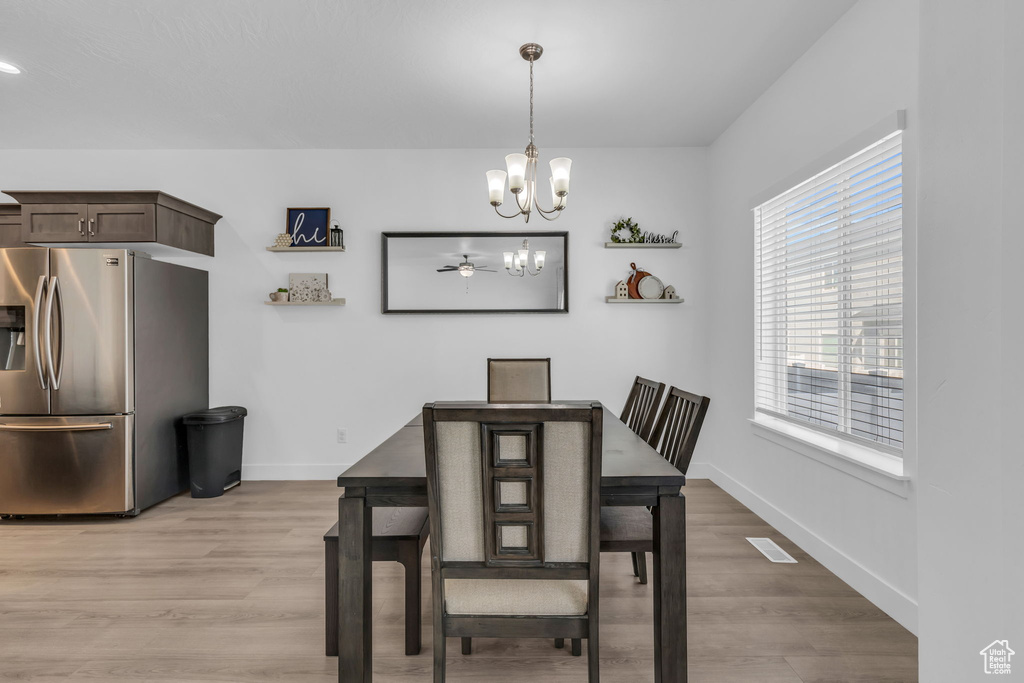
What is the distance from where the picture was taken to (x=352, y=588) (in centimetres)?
147

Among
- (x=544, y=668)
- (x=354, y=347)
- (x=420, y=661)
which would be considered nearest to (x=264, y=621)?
(x=420, y=661)

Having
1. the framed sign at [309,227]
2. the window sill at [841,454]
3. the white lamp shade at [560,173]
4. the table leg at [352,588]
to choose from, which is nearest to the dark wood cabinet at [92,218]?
the framed sign at [309,227]

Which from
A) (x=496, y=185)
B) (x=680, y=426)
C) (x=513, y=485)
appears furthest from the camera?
(x=496, y=185)

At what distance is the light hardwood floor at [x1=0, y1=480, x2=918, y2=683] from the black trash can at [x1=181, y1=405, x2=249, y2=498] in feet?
2.00

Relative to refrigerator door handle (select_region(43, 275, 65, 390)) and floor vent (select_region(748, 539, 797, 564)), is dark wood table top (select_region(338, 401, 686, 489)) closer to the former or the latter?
floor vent (select_region(748, 539, 797, 564))

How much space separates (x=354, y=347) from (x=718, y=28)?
3.21 meters

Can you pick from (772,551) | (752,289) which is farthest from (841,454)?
(752,289)

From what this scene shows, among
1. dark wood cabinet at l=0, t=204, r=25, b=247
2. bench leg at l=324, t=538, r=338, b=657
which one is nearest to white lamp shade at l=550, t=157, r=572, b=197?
bench leg at l=324, t=538, r=338, b=657

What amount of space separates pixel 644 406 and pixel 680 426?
0.72m

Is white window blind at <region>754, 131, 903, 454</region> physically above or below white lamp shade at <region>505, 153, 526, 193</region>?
below

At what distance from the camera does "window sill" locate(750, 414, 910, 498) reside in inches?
78.8

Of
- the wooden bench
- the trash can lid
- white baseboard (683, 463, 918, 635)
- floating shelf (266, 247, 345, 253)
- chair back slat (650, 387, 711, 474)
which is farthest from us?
floating shelf (266, 247, 345, 253)

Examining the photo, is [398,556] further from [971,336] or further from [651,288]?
[651,288]

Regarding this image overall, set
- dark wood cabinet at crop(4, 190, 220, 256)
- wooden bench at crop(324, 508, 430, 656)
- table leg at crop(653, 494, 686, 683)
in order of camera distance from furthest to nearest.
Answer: dark wood cabinet at crop(4, 190, 220, 256)
wooden bench at crop(324, 508, 430, 656)
table leg at crop(653, 494, 686, 683)
